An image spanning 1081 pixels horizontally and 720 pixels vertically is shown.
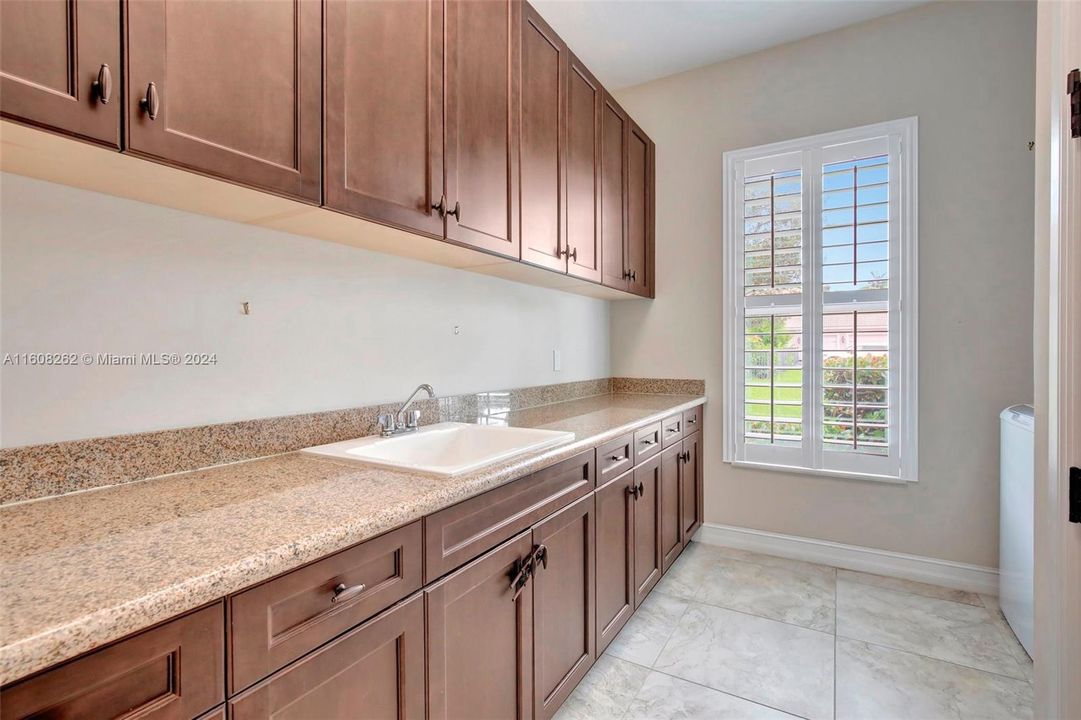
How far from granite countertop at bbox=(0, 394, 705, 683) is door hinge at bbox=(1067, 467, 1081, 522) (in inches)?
39.7

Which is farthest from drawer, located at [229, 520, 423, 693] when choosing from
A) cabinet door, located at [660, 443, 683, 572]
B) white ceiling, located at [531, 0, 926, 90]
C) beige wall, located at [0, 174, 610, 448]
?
white ceiling, located at [531, 0, 926, 90]

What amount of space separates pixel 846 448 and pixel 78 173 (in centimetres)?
306

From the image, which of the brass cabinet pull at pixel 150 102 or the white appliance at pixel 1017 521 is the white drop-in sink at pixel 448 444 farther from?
the white appliance at pixel 1017 521

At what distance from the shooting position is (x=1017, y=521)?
2.00 metres

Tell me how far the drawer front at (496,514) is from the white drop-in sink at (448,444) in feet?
0.29

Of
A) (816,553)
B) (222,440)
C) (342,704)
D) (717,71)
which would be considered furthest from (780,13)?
(342,704)

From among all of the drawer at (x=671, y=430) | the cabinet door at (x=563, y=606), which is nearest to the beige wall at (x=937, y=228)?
the drawer at (x=671, y=430)

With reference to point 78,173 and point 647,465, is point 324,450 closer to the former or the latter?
point 78,173

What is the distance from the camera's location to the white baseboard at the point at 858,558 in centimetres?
237

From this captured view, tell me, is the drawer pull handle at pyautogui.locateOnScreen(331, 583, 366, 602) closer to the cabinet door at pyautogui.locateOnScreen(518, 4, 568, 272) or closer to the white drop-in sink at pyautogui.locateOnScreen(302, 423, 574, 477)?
the white drop-in sink at pyautogui.locateOnScreen(302, 423, 574, 477)

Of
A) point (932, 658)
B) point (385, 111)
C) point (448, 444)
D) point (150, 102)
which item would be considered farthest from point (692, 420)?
point (150, 102)

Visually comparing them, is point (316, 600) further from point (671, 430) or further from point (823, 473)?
point (823, 473)

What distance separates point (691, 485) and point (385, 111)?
2398 millimetres

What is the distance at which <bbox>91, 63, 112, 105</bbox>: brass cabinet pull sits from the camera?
0.77 meters
